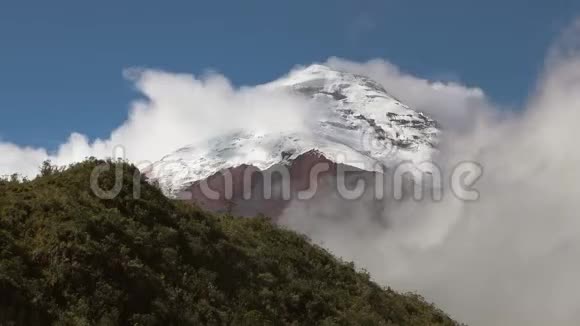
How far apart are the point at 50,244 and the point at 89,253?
89 centimetres

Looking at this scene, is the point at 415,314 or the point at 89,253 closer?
the point at 89,253

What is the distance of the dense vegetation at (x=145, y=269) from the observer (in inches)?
564

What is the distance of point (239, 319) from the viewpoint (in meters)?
16.8

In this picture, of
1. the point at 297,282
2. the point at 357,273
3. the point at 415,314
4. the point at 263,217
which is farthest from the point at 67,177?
the point at 415,314

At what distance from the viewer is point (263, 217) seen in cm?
2636

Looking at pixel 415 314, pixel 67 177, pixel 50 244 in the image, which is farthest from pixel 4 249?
pixel 415 314

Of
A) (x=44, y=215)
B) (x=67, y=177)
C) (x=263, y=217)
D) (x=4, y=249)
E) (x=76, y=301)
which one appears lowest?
(x=76, y=301)

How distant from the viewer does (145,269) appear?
645 inches

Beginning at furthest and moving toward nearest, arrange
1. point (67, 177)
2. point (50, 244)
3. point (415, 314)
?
point (415, 314)
point (67, 177)
point (50, 244)

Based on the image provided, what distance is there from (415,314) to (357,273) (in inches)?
101

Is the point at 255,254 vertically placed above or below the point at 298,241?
below

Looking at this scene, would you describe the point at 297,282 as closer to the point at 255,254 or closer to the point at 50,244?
the point at 255,254

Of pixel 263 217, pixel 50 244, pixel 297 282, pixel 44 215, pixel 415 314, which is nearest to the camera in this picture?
pixel 50 244

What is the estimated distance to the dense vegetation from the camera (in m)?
14.3
